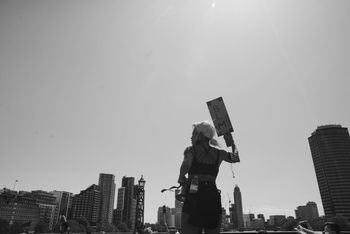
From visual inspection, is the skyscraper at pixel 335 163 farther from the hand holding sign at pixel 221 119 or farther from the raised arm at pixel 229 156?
the raised arm at pixel 229 156

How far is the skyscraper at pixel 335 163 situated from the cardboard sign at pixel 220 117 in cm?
17449

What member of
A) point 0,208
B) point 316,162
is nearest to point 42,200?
point 0,208

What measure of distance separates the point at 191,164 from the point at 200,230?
2.66 ft

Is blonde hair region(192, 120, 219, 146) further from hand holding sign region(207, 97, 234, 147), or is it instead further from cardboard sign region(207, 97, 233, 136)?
cardboard sign region(207, 97, 233, 136)

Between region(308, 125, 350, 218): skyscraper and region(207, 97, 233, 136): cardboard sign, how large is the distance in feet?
572

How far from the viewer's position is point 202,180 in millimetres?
Answer: 3549

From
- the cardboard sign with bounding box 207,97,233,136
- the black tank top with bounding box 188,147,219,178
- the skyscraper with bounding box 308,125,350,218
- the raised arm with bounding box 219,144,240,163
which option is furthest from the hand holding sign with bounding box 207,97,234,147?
the skyscraper with bounding box 308,125,350,218

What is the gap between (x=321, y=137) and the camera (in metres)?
162

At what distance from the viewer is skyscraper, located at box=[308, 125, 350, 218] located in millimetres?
153625

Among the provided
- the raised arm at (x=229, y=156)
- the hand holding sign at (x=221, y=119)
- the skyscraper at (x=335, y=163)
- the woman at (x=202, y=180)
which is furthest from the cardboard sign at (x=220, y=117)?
the skyscraper at (x=335, y=163)

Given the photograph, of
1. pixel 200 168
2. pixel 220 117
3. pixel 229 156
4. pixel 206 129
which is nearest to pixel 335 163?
pixel 220 117

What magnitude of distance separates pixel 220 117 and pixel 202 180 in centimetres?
158

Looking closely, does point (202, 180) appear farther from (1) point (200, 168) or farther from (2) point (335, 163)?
(2) point (335, 163)

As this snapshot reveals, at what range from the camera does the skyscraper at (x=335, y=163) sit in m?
154
